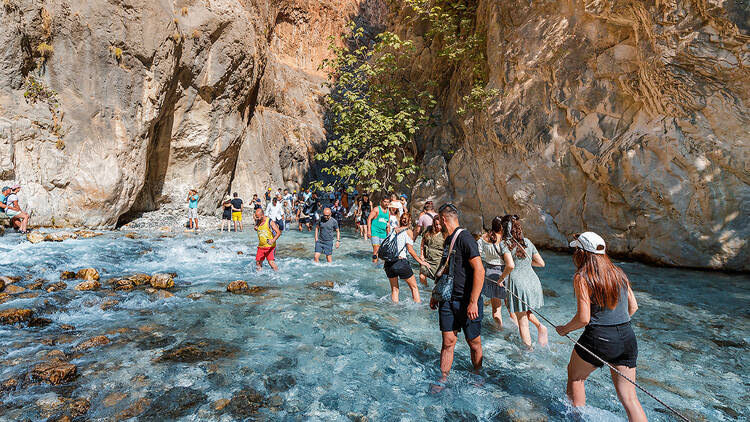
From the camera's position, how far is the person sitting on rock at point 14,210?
11609mm

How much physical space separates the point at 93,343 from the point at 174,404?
6.67 feet

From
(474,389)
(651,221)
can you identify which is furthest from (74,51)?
(651,221)

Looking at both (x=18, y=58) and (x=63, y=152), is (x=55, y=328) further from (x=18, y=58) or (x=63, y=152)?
(x=18, y=58)

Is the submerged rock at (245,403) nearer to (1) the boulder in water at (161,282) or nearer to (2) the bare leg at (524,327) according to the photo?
(2) the bare leg at (524,327)

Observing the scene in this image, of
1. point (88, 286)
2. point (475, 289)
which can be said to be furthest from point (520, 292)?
point (88, 286)

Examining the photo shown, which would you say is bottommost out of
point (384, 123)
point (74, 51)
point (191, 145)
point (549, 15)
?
point (191, 145)

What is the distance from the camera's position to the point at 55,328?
5.29 meters

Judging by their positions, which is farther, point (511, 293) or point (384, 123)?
point (384, 123)

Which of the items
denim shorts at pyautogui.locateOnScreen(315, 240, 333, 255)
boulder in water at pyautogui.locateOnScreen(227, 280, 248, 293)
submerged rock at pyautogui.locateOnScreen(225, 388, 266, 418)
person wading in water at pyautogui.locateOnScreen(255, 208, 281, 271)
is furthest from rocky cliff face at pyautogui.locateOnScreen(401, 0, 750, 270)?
submerged rock at pyautogui.locateOnScreen(225, 388, 266, 418)

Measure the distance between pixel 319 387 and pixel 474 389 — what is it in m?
1.59

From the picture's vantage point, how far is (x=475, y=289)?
3621mm

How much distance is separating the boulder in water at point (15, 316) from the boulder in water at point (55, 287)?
1.53 metres

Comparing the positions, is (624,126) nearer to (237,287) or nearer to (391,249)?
(391,249)

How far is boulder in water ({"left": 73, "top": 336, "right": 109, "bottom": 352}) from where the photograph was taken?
4.65 metres
